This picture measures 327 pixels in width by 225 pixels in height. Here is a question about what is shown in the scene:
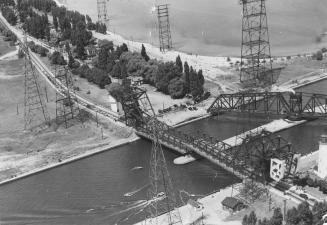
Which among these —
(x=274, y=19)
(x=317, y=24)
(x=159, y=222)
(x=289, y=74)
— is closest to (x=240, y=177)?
(x=159, y=222)

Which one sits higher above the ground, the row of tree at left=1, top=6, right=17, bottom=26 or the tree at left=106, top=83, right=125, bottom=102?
the row of tree at left=1, top=6, right=17, bottom=26

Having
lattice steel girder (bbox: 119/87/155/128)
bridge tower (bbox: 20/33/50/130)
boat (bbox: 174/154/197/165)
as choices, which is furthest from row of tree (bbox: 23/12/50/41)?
boat (bbox: 174/154/197/165)

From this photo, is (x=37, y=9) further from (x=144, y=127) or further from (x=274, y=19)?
(x=144, y=127)

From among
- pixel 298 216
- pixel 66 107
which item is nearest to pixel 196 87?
pixel 66 107

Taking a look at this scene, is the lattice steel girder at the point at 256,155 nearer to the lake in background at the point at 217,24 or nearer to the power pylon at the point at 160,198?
the power pylon at the point at 160,198

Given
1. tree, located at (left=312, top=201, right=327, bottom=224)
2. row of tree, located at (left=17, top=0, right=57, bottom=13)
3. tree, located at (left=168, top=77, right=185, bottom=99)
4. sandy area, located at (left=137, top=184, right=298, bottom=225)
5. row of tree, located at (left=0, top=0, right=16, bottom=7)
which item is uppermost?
row of tree, located at (left=0, top=0, right=16, bottom=7)

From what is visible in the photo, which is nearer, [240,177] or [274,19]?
[240,177]

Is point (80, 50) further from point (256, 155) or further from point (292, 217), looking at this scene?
point (292, 217)

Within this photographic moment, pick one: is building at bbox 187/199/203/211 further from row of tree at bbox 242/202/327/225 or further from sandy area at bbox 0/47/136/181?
sandy area at bbox 0/47/136/181
